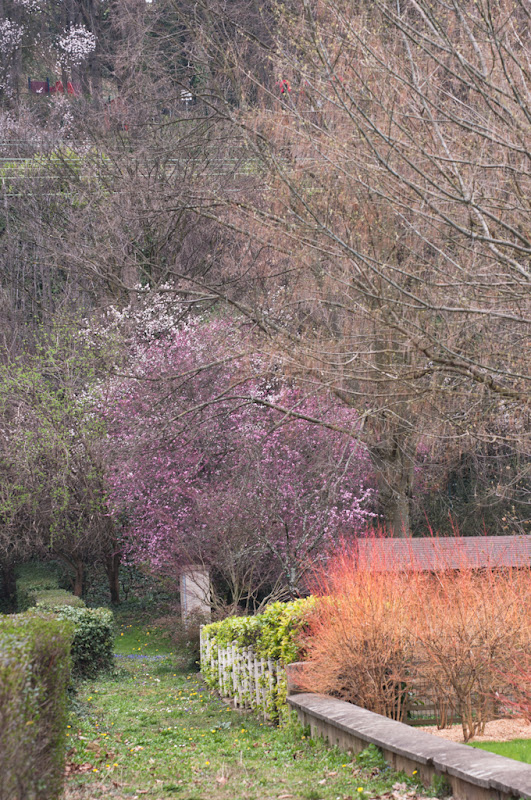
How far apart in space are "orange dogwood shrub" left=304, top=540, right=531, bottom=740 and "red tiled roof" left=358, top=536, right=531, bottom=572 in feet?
1.76

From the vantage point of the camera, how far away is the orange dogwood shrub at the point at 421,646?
7.41 meters

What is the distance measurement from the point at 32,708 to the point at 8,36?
3346 centimetres

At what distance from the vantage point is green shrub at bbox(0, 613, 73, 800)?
10.5ft

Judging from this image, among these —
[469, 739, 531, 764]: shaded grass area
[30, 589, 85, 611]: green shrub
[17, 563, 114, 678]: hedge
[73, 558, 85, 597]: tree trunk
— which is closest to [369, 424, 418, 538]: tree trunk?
[17, 563, 114, 678]: hedge

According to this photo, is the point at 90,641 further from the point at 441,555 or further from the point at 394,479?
the point at 394,479

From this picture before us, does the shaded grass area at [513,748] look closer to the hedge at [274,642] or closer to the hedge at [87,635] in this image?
the hedge at [274,642]

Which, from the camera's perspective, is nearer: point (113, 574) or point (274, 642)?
point (274, 642)

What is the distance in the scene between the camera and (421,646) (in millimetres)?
7566

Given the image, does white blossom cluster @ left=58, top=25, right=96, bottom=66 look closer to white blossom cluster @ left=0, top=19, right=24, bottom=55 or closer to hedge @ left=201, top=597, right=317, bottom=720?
white blossom cluster @ left=0, top=19, right=24, bottom=55

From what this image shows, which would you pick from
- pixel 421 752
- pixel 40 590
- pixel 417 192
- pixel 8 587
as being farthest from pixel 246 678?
pixel 8 587

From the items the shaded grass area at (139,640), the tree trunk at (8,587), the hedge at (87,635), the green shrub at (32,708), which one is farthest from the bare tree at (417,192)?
the tree trunk at (8,587)

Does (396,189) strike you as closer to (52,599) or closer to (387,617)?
(387,617)

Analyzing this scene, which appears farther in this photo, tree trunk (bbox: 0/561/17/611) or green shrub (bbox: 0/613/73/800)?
tree trunk (bbox: 0/561/17/611)

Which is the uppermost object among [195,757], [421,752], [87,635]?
[421,752]
